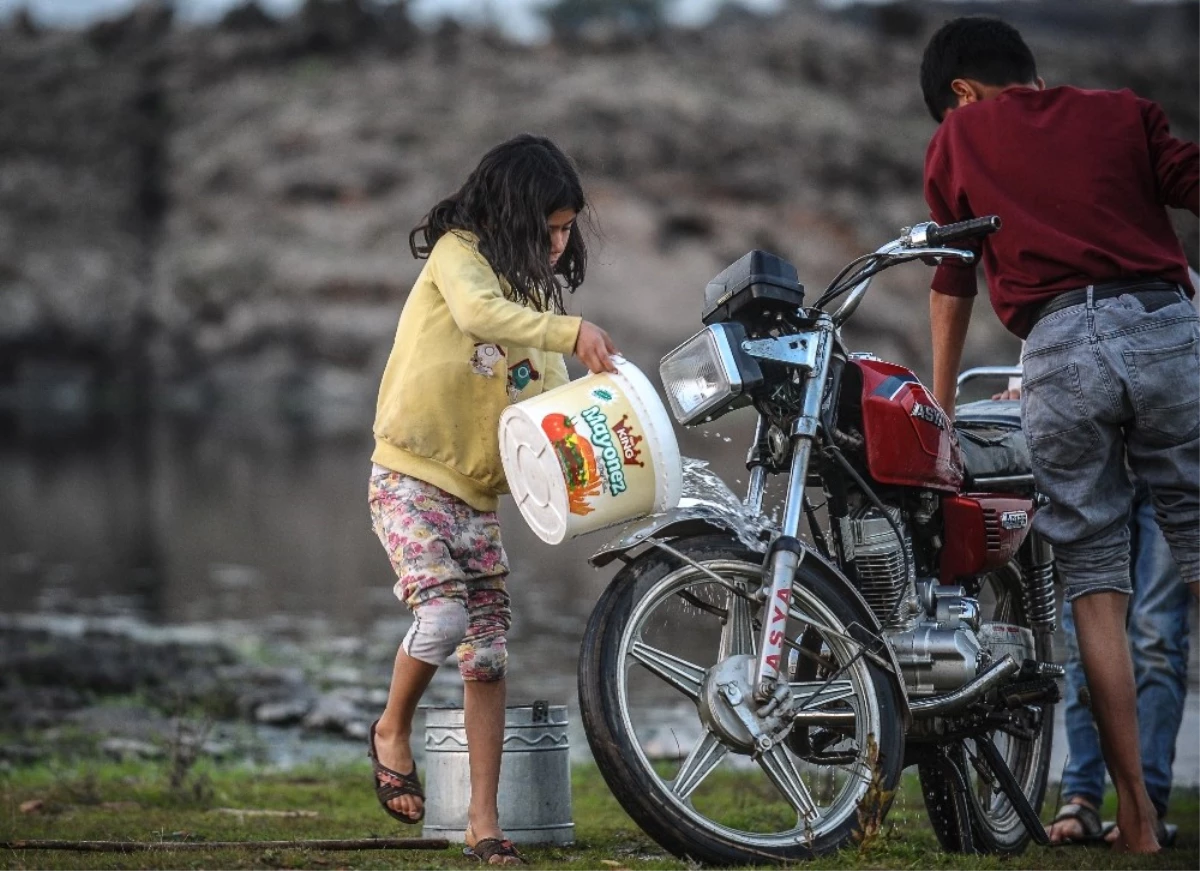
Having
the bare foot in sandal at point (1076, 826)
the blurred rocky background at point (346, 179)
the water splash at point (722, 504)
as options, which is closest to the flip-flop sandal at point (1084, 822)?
the bare foot in sandal at point (1076, 826)

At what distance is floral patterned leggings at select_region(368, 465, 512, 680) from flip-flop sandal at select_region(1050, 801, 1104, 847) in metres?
2.07

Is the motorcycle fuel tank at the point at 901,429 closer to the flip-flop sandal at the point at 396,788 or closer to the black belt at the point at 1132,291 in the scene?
the black belt at the point at 1132,291

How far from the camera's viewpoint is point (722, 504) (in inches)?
168

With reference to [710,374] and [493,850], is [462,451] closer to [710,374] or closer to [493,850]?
[710,374]

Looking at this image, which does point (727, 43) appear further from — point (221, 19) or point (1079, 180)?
point (1079, 180)

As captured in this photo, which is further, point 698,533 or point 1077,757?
point 1077,757

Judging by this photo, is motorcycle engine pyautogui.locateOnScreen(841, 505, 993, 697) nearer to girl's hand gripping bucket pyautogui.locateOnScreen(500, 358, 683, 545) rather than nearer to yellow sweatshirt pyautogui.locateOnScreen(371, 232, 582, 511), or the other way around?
girl's hand gripping bucket pyautogui.locateOnScreen(500, 358, 683, 545)

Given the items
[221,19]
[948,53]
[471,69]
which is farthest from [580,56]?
[948,53]

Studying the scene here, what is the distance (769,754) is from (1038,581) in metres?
1.53

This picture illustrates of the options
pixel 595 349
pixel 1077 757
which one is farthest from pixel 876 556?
pixel 1077 757

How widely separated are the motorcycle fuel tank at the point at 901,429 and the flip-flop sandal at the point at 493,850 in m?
1.33

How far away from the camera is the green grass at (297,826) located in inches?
161

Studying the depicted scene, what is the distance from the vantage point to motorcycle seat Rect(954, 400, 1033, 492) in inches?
188

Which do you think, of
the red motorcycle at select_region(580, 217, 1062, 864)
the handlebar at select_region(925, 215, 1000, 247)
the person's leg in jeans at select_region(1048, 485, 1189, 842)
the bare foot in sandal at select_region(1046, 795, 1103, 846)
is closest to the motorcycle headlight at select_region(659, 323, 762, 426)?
the red motorcycle at select_region(580, 217, 1062, 864)
